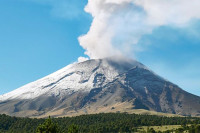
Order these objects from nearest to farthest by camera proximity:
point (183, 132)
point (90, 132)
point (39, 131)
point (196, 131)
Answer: point (39, 131) → point (196, 131) → point (183, 132) → point (90, 132)

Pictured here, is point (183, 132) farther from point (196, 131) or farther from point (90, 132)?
point (90, 132)

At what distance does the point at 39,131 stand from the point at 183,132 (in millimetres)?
137332

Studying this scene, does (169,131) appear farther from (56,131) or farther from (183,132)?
A: (56,131)

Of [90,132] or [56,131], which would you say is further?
[90,132]

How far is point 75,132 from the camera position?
277ft

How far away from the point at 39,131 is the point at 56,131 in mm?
4941

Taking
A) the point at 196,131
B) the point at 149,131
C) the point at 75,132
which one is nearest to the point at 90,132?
the point at 149,131

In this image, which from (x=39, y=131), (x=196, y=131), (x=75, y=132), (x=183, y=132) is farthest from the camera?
(x=183, y=132)

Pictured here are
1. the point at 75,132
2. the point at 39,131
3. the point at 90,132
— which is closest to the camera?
the point at 39,131

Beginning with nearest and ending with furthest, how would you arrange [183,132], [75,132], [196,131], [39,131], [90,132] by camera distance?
[39,131], [75,132], [196,131], [183,132], [90,132]

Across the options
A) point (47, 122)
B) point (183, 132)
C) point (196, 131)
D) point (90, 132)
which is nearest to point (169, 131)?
point (183, 132)

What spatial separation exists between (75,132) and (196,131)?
113835mm

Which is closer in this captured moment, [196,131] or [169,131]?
[196,131]

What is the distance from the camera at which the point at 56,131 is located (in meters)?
75.6
